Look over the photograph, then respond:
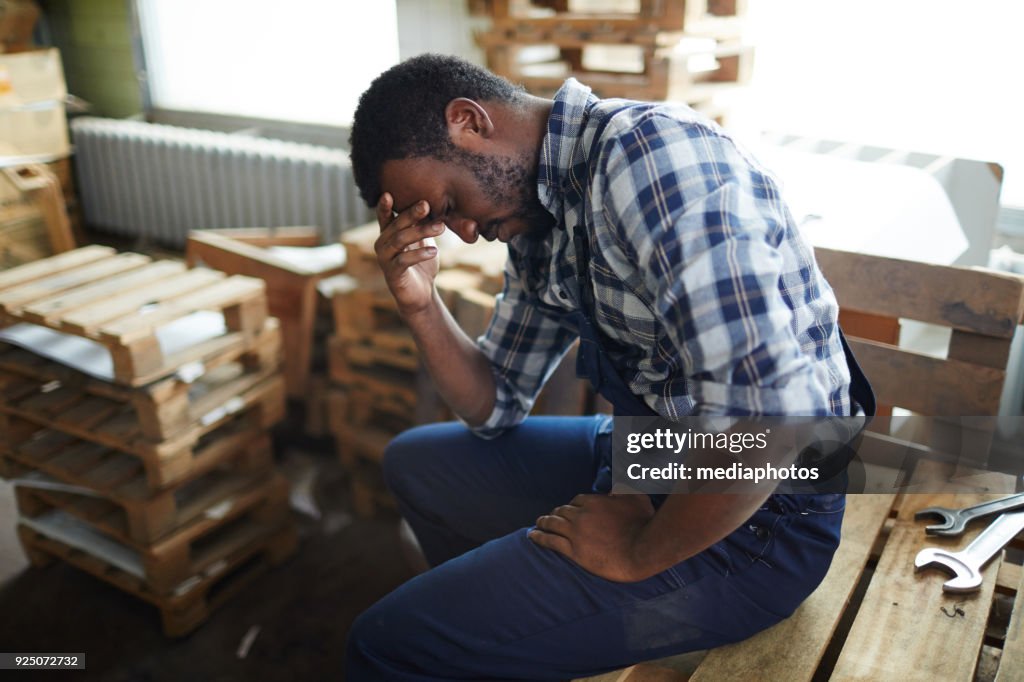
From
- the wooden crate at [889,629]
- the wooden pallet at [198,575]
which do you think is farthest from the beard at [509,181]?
the wooden pallet at [198,575]

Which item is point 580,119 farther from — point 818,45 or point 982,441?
point 818,45

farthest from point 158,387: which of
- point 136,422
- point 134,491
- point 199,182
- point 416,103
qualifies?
point 199,182

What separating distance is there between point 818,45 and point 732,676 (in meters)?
2.97

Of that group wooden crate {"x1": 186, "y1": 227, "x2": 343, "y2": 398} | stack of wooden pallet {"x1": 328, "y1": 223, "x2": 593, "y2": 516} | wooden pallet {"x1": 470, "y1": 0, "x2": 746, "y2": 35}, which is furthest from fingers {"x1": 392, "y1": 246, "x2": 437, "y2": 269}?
wooden crate {"x1": 186, "y1": 227, "x2": 343, "y2": 398}

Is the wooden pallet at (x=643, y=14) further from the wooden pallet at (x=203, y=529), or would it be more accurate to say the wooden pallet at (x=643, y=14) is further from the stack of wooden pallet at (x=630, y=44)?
the wooden pallet at (x=203, y=529)

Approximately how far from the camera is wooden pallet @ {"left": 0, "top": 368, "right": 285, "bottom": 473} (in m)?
2.57

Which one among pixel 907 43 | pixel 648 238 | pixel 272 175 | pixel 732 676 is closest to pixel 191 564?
pixel 732 676

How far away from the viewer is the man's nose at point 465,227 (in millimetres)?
1733

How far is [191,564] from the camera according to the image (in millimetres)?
2814

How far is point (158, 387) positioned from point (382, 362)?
99 centimetres

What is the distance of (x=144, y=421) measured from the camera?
8.28 ft

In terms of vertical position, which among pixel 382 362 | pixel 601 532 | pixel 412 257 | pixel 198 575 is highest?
pixel 412 257

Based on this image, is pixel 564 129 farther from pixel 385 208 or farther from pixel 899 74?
pixel 899 74

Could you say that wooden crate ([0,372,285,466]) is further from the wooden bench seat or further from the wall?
the wall
